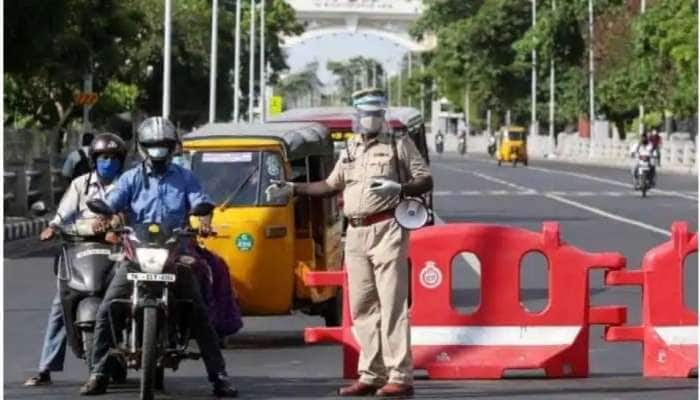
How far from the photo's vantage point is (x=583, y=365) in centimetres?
1293

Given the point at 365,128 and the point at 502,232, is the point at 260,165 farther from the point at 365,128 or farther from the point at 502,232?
the point at 365,128

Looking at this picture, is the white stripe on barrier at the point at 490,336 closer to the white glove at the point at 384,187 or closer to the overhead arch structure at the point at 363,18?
the white glove at the point at 384,187

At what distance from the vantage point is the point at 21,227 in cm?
3259

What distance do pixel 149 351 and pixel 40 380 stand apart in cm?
180

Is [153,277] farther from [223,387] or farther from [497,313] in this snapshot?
[497,313]

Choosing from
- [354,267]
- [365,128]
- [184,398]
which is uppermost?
[365,128]

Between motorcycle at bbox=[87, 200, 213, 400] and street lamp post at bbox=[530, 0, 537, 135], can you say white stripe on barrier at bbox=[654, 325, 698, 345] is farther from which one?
street lamp post at bbox=[530, 0, 537, 135]

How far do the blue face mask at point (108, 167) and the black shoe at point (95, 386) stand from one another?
49.6 inches

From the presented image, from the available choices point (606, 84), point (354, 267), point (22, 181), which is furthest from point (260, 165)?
point (606, 84)

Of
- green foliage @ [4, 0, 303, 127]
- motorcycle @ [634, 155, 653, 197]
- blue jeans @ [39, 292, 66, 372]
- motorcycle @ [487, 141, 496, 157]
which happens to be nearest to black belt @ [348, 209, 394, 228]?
blue jeans @ [39, 292, 66, 372]

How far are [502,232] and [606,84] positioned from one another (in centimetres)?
7676

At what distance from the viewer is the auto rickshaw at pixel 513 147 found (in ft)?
290

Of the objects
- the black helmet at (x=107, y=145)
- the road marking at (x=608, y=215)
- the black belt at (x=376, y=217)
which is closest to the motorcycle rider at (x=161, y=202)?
the black helmet at (x=107, y=145)

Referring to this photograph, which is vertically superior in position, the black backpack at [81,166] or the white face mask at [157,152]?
the white face mask at [157,152]
